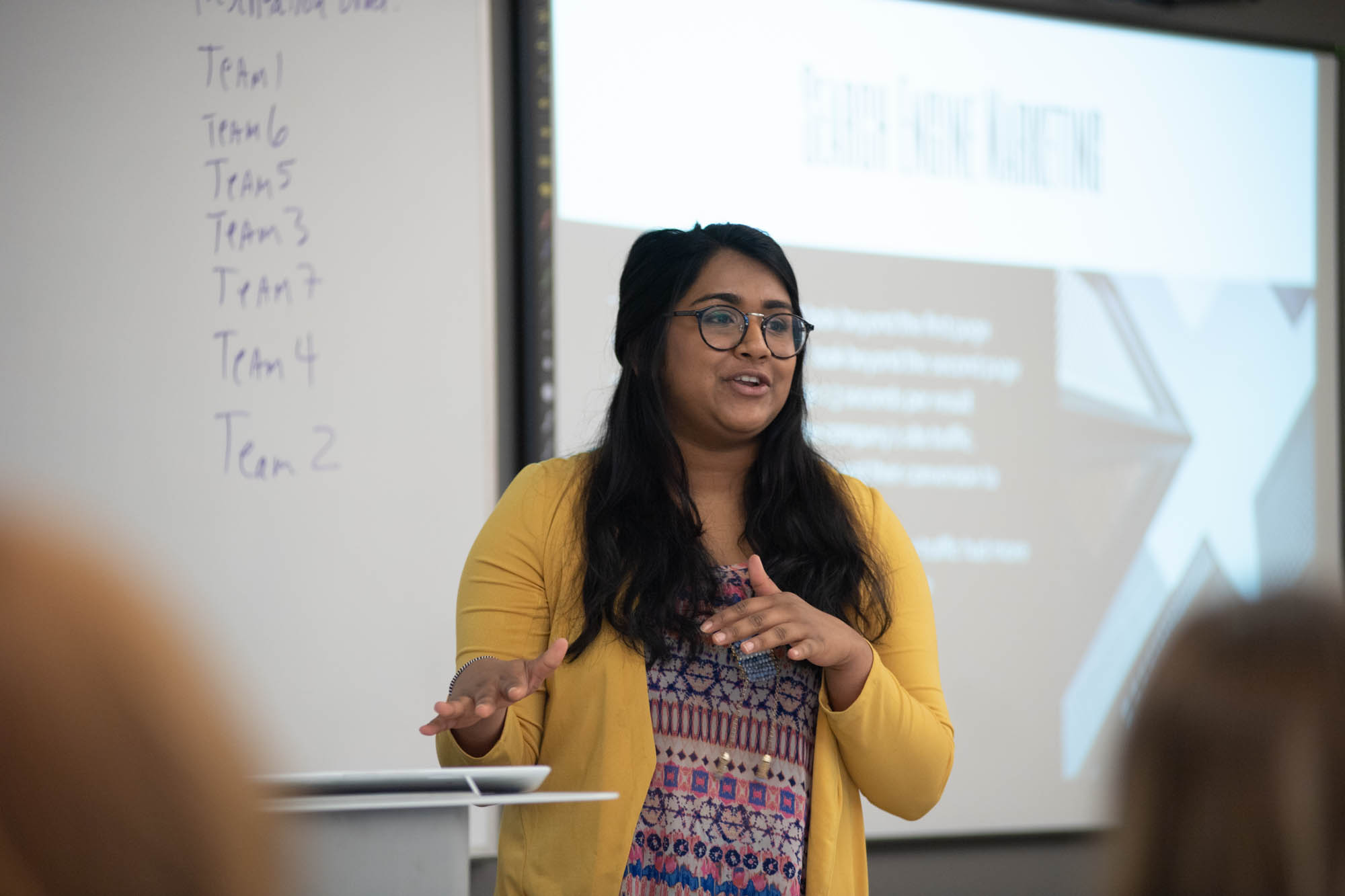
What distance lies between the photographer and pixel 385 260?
2604 mm

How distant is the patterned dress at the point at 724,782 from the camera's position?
1427 mm

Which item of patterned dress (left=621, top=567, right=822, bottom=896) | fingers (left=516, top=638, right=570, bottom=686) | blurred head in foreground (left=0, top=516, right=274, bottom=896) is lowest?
patterned dress (left=621, top=567, right=822, bottom=896)

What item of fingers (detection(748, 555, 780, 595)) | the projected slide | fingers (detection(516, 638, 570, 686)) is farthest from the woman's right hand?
the projected slide

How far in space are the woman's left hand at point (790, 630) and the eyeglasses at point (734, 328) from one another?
374mm

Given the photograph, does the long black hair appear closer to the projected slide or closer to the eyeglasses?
the eyeglasses

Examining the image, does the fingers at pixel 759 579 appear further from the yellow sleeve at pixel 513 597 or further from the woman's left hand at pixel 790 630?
the yellow sleeve at pixel 513 597

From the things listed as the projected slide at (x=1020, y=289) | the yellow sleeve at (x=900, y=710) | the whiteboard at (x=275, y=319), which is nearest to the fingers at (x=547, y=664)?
the yellow sleeve at (x=900, y=710)

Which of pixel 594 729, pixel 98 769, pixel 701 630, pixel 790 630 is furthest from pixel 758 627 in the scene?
pixel 98 769

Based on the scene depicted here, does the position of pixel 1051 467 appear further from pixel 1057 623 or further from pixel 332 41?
pixel 332 41

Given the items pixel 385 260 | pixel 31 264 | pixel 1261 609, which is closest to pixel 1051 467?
pixel 385 260

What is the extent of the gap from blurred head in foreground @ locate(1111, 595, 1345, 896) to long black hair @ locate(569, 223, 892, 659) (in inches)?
36.1

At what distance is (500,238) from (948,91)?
1.23 meters

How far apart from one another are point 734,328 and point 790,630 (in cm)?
48

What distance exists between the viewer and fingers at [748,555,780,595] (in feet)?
4.66
